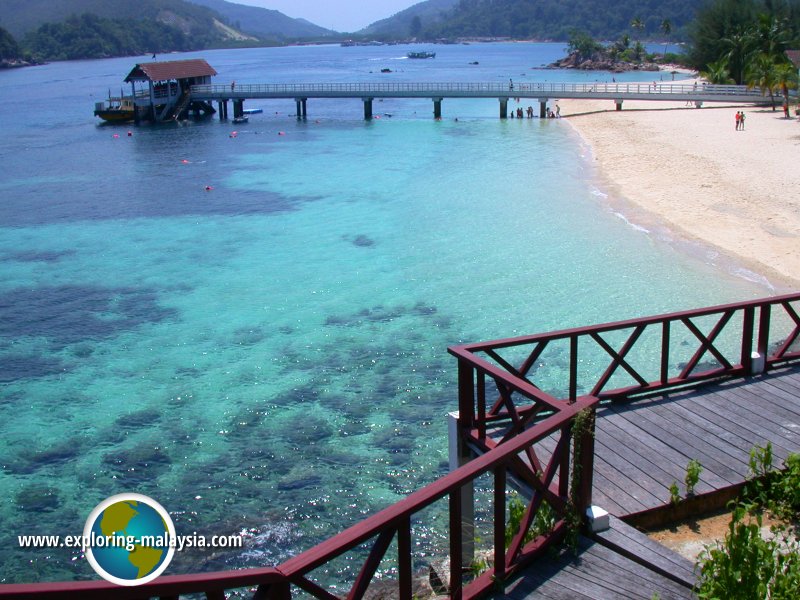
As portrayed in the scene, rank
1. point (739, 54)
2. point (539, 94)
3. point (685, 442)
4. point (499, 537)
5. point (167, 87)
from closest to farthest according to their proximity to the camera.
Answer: point (499, 537) < point (685, 442) < point (539, 94) < point (739, 54) < point (167, 87)

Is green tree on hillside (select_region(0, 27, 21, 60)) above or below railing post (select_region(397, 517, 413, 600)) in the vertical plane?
above

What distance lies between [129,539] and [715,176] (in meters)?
32.1

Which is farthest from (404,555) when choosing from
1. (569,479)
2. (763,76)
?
(763,76)

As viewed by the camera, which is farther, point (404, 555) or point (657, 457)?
point (657, 457)

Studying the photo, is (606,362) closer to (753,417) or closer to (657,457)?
(753,417)

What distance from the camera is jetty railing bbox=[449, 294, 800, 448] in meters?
7.31

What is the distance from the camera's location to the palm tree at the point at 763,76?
4984 cm

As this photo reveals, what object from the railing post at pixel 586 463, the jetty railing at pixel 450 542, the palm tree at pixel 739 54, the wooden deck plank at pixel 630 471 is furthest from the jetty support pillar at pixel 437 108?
the railing post at pixel 586 463

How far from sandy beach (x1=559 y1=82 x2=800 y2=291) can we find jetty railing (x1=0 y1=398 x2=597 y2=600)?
1513cm

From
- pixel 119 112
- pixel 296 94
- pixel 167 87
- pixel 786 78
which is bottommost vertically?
pixel 119 112

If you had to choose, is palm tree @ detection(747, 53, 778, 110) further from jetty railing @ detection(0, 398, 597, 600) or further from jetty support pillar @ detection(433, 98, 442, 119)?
→ jetty railing @ detection(0, 398, 597, 600)

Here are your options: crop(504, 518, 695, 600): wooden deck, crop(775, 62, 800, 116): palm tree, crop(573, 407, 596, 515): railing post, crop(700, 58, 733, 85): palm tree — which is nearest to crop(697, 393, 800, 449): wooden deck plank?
crop(504, 518, 695, 600): wooden deck

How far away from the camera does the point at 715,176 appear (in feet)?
106

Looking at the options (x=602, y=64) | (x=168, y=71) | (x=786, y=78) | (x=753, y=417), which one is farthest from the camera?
(x=602, y=64)
